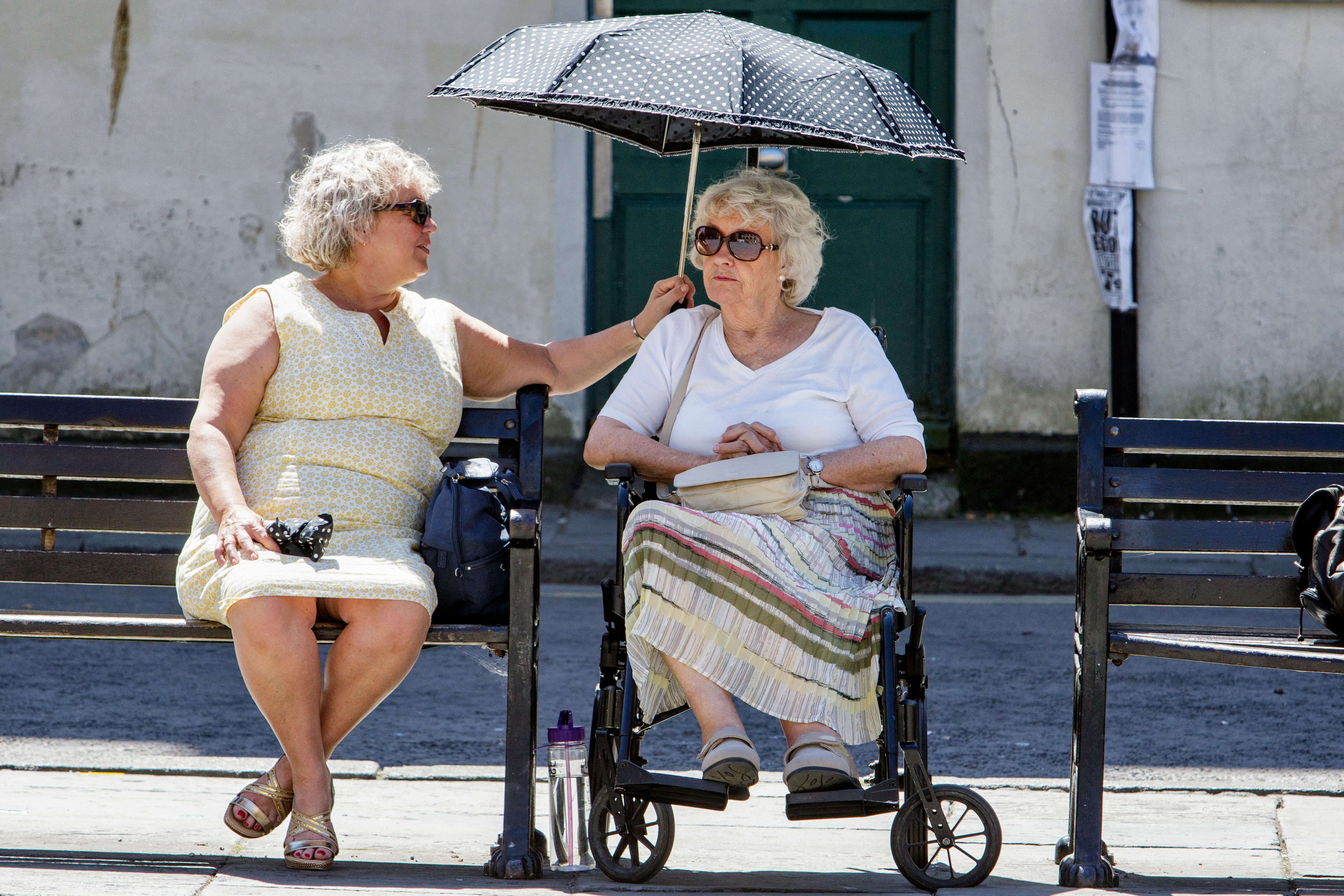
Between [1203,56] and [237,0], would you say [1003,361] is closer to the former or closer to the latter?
[1203,56]

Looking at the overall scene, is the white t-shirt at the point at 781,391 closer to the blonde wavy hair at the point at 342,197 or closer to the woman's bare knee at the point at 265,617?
the blonde wavy hair at the point at 342,197

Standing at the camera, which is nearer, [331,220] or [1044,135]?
[331,220]

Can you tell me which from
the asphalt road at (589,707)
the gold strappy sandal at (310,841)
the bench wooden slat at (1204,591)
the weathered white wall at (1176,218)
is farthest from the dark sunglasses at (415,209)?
the weathered white wall at (1176,218)

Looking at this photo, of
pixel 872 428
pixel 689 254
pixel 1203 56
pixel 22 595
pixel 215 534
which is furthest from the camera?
pixel 1203 56

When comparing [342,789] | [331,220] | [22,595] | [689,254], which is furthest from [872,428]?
[22,595]

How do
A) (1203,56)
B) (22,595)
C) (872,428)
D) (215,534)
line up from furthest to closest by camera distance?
1. (1203,56)
2. (22,595)
3. (872,428)
4. (215,534)

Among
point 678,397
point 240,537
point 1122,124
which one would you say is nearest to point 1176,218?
point 1122,124

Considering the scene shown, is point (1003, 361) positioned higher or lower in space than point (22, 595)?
higher

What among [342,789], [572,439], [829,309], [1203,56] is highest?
[1203,56]

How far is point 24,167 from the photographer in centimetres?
885

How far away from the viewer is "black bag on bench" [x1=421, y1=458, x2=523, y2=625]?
3.34m

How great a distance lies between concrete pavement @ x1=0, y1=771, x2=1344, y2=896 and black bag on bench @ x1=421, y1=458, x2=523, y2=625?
0.57m

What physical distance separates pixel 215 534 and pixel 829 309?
1.58 metres

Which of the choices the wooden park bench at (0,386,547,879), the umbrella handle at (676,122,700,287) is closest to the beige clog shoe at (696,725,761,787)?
the wooden park bench at (0,386,547,879)
